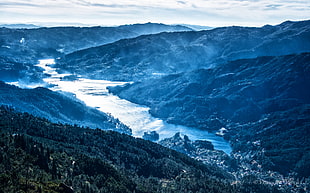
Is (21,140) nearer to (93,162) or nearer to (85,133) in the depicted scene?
(93,162)

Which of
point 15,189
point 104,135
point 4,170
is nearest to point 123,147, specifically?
point 104,135

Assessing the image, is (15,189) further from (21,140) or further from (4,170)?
(21,140)

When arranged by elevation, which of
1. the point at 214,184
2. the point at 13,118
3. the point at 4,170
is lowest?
the point at 214,184

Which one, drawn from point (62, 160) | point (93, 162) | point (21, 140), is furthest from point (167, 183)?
point (21, 140)

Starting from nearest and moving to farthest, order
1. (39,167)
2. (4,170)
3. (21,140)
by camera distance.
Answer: (4,170), (39,167), (21,140)

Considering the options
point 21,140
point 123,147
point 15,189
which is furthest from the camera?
point 123,147

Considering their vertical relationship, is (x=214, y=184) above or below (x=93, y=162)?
below

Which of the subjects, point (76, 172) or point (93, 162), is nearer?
point (76, 172)
